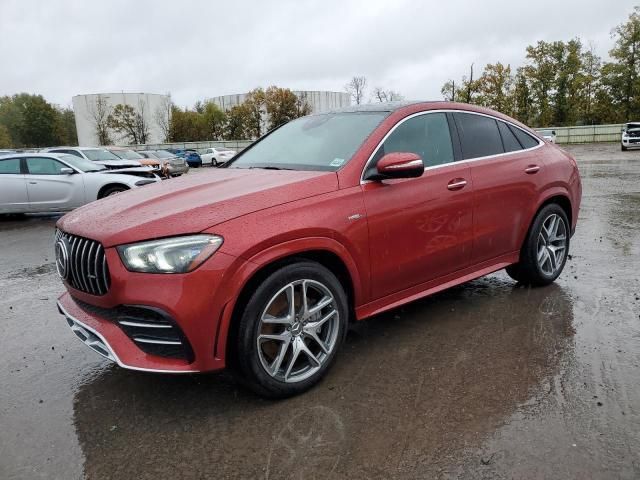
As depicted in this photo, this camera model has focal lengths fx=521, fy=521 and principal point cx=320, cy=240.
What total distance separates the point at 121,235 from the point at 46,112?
312 feet

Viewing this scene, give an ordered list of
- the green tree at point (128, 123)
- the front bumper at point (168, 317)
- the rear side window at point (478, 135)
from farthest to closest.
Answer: the green tree at point (128, 123), the rear side window at point (478, 135), the front bumper at point (168, 317)

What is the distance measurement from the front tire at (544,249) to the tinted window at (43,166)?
412 inches

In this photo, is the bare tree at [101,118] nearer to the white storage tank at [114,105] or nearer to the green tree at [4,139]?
the white storage tank at [114,105]

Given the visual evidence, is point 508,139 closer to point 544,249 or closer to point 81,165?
point 544,249

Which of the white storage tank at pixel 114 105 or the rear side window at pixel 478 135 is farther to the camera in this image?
the white storage tank at pixel 114 105

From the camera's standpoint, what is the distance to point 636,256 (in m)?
5.93

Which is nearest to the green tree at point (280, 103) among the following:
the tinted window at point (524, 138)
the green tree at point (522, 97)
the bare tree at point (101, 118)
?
the bare tree at point (101, 118)

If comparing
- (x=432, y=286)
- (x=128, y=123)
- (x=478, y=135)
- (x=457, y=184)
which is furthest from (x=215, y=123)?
(x=432, y=286)

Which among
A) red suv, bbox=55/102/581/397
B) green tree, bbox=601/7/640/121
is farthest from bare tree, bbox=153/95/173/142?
red suv, bbox=55/102/581/397

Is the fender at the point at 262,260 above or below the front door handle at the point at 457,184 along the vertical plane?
below

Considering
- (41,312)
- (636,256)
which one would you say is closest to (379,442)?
(41,312)

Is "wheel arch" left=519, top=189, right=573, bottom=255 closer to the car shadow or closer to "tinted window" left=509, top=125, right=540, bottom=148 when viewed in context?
"tinted window" left=509, top=125, right=540, bottom=148

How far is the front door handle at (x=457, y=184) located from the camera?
3.90m

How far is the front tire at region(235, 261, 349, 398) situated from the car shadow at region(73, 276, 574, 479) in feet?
0.47
